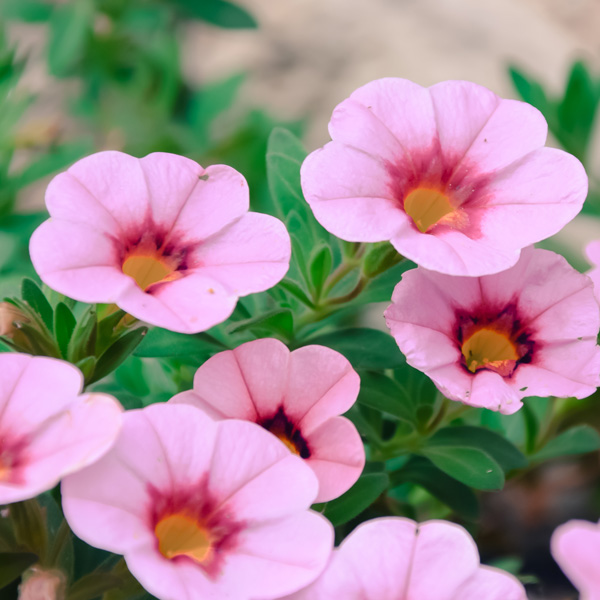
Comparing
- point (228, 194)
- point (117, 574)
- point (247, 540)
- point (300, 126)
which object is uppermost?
point (228, 194)

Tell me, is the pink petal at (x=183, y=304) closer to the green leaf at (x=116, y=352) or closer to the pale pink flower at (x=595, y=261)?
the green leaf at (x=116, y=352)

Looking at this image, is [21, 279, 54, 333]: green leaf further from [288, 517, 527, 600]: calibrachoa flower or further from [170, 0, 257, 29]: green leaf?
[170, 0, 257, 29]: green leaf

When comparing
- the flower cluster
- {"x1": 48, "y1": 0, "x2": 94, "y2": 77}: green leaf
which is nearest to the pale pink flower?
the flower cluster

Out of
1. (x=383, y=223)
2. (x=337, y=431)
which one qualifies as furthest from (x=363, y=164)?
(x=337, y=431)

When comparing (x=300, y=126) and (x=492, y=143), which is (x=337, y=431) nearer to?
(x=492, y=143)

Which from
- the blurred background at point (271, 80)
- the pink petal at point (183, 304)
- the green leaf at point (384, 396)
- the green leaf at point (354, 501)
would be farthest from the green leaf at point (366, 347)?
→ the blurred background at point (271, 80)

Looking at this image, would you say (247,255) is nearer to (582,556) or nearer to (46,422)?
(46,422)
